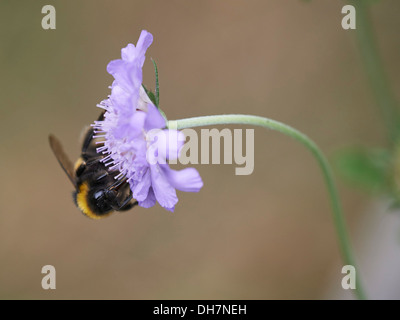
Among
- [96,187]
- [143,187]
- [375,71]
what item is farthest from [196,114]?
[143,187]

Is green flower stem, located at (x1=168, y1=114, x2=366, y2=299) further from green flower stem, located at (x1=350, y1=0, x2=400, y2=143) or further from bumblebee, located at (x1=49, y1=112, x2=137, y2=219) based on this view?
green flower stem, located at (x1=350, y1=0, x2=400, y2=143)

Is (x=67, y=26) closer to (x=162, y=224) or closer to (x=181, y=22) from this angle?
(x=181, y=22)

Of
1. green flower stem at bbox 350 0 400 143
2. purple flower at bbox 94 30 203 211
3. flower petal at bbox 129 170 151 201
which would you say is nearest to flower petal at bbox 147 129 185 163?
purple flower at bbox 94 30 203 211

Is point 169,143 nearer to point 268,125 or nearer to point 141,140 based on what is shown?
point 141,140

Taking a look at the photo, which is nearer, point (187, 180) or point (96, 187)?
point (187, 180)

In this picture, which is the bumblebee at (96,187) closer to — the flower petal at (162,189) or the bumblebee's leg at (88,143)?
the bumblebee's leg at (88,143)

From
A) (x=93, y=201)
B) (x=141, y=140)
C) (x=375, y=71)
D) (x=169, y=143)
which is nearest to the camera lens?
(x=169, y=143)
